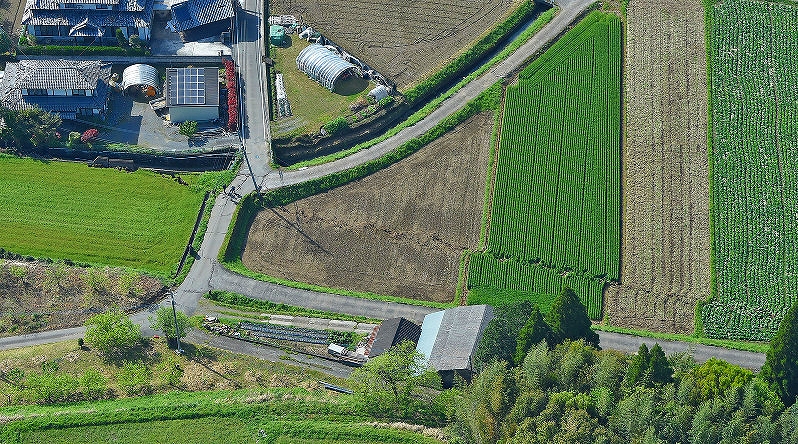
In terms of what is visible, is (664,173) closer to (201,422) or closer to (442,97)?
(442,97)

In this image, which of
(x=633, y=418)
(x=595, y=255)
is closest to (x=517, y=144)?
(x=595, y=255)

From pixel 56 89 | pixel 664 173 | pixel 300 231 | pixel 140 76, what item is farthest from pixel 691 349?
pixel 56 89

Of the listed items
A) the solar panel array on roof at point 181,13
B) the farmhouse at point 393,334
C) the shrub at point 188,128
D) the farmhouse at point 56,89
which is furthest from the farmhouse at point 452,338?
the solar panel array on roof at point 181,13

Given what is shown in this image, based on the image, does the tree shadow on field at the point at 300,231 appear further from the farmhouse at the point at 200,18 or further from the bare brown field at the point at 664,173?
the farmhouse at the point at 200,18

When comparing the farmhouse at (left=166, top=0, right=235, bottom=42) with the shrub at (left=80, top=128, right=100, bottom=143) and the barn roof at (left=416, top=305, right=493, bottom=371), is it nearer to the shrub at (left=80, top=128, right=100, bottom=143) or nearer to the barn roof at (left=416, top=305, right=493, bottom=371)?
the shrub at (left=80, top=128, right=100, bottom=143)

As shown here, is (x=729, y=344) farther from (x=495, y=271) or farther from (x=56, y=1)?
(x=56, y=1)

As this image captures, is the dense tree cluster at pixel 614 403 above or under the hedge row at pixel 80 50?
under
